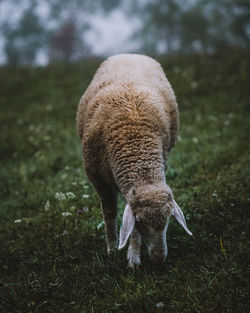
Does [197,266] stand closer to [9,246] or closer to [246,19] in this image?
[9,246]

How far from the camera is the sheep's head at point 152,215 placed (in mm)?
2441

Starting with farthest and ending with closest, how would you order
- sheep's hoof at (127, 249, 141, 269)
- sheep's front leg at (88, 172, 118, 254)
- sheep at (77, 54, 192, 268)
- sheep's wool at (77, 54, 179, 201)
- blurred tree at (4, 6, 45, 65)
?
blurred tree at (4, 6, 45, 65)
sheep's front leg at (88, 172, 118, 254)
sheep's hoof at (127, 249, 141, 269)
sheep's wool at (77, 54, 179, 201)
sheep at (77, 54, 192, 268)

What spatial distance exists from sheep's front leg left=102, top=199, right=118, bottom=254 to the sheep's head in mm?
746

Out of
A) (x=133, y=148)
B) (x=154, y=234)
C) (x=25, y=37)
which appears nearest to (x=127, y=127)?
(x=133, y=148)

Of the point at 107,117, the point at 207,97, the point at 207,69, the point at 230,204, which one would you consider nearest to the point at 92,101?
the point at 107,117

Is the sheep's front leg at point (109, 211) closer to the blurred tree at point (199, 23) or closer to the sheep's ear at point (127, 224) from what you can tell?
the sheep's ear at point (127, 224)

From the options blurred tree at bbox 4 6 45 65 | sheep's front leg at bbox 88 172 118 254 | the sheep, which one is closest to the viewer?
the sheep

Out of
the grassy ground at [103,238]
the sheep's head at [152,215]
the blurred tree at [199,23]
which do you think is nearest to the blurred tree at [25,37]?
the blurred tree at [199,23]

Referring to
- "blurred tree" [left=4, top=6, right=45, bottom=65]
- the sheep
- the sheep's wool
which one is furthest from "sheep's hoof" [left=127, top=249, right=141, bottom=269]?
"blurred tree" [left=4, top=6, right=45, bottom=65]

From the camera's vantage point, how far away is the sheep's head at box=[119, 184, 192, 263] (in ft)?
8.01

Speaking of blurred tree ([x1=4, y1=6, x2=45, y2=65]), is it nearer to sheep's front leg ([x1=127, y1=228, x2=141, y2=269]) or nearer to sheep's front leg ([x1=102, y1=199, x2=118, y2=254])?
sheep's front leg ([x1=102, y1=199, x2=118, y2=254])

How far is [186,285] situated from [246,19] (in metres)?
13.9

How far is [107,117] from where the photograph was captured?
3053 millimetres

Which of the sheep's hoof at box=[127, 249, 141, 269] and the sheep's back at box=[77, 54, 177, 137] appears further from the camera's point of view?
the sheep's back at box=[77, 54, 177, 137]
